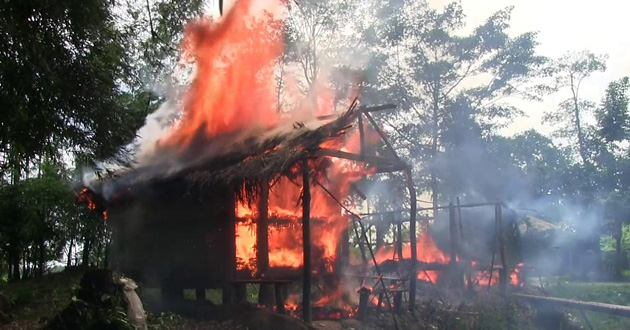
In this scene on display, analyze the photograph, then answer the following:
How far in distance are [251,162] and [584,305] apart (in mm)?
8203

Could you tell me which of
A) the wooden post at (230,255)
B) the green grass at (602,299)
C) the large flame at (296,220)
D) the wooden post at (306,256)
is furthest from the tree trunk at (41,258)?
the green grass at (602,299)

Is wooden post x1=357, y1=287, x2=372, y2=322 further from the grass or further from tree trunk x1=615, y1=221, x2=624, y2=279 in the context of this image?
tree trunk x1=615, y1=221, x2=624, y2=279

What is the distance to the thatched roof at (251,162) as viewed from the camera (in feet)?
38.7

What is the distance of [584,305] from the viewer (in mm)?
12523

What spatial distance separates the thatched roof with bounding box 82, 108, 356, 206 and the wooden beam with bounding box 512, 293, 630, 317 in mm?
6735

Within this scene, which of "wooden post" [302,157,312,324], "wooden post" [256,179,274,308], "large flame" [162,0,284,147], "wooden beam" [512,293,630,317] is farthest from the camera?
"large flame" [162,0,284,147]

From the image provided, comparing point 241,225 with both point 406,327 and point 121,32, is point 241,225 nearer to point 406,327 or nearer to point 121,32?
point 406,327

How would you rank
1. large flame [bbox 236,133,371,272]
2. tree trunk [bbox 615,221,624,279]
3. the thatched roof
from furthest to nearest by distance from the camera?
tree trunk [bbox 615,221,624,279] → large flame [bbox 236,133,371,272] → the thatched roof

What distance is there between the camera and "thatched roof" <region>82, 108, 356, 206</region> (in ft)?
38.7

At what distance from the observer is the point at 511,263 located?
A: 21172 millimetres

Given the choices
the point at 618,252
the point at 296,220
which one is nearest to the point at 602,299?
the point at 296,220

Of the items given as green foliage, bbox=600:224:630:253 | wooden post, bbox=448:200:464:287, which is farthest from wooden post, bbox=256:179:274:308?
A: green foliage, bbox=600:224:630:253

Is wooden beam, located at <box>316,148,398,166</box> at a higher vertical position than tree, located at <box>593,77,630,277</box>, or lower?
lower

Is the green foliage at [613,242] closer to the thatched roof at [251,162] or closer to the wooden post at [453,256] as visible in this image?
the wooden post at [453,256]
